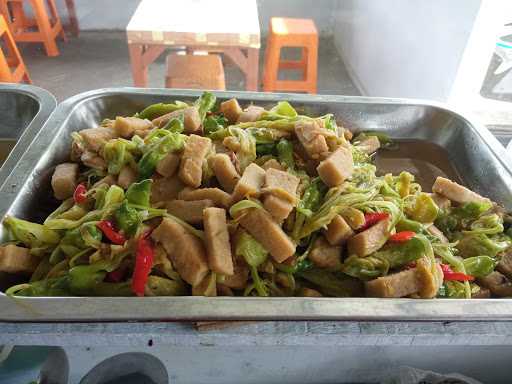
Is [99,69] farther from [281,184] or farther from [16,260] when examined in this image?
[281,184]

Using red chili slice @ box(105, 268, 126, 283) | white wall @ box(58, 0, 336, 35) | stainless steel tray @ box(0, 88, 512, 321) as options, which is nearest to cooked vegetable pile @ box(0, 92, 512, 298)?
red chili slice @ box(105, 268, 126, 283)

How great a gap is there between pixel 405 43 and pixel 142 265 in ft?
14.1

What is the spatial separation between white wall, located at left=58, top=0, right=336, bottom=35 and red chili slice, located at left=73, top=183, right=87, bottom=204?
6.24m

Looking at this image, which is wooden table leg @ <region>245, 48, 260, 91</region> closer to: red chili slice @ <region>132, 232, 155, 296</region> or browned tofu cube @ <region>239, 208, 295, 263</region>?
browned tofu cube @ <region>239, 208, 295, 263</region>

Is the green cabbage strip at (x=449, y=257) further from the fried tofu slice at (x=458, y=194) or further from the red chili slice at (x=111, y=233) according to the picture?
the red chili slice at (x=111, y=233)

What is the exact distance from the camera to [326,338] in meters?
1.36

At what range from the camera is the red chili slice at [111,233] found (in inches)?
60.6

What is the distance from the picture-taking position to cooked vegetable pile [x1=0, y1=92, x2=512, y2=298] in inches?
59.3

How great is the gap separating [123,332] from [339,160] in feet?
3.44

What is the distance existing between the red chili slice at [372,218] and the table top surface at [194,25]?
2642 mm

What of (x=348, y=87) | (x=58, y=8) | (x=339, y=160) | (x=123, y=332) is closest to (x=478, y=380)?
(x=339, y=160)

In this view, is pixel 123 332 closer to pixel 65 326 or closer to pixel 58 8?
pixel 65 326

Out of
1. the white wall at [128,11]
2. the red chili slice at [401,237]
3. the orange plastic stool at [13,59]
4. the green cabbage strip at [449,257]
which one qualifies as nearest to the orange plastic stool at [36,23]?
the white wall at [128,11]

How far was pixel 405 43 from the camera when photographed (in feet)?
15.5
